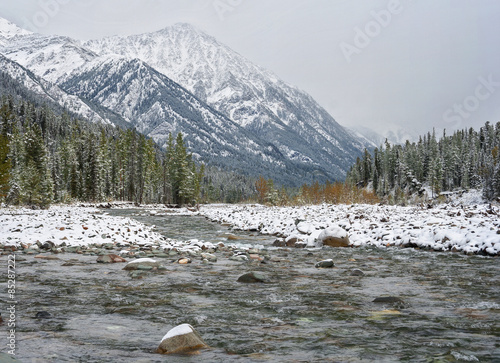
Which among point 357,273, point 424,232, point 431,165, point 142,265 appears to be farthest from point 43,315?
point 431,165

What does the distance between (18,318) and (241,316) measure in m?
3.23

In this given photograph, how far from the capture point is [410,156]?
13000 centimetres

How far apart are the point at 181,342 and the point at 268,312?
2.07 meters

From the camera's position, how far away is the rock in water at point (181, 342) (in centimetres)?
398

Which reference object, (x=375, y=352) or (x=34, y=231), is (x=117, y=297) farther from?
(x=34, y=231)

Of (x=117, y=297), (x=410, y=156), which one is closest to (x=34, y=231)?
(x=117, y=297)

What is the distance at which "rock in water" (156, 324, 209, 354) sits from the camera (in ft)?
13.0

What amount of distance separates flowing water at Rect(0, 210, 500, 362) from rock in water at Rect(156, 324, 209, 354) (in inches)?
5.5

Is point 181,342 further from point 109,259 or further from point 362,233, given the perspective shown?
point 362,233

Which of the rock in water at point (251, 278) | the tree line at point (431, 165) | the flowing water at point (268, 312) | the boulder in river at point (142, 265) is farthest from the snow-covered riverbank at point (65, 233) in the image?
the tree line at point (431, 165)

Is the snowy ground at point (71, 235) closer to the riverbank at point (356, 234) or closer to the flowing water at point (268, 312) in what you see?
the riverbank at point (356, 234)

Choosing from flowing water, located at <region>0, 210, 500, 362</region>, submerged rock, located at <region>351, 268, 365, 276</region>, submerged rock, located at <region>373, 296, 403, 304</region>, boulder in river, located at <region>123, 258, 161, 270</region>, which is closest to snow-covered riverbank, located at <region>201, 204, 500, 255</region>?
flowing water, located at <region>0, 210, 500, 362</region>

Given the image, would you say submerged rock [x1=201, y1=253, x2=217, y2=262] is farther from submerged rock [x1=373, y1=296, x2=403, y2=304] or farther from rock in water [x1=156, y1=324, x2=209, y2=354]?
rock in water [x1=156, y1=324, x2=209, y2=354]

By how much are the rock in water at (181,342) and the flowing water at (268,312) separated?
0.46 feet
